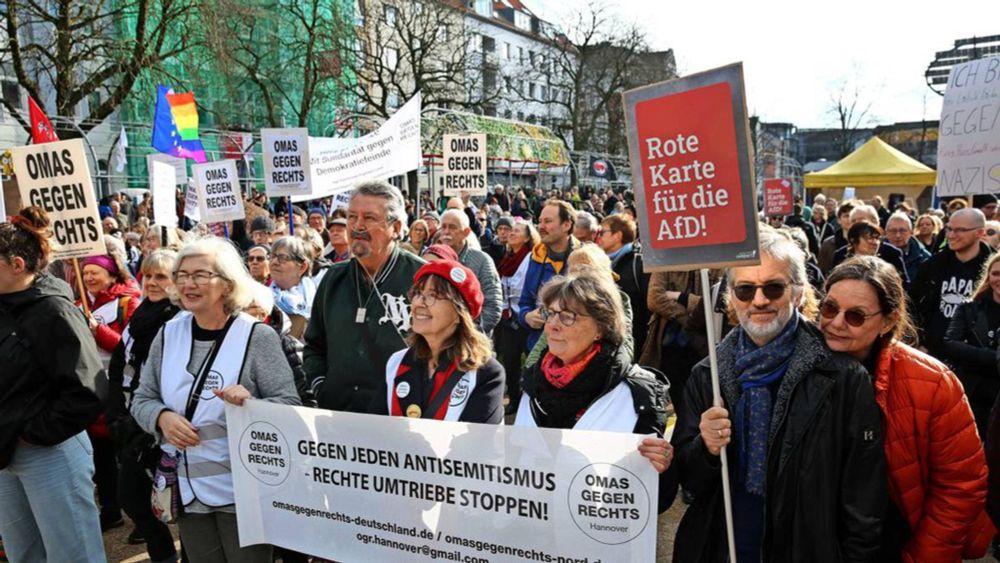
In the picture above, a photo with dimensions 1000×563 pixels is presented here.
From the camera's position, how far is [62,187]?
17.3ft

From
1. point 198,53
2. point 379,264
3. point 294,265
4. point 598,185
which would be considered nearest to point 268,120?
point 198,53

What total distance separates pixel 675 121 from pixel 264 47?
32.9 meters

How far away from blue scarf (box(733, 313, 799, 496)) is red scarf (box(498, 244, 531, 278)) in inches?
190

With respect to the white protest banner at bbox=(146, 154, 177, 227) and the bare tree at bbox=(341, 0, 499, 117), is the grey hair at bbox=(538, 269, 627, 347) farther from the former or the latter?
the bare tree at bbox=(341, 0, 499, 117)

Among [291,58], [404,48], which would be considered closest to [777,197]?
[291,58]

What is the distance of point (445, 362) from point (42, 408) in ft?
6.17

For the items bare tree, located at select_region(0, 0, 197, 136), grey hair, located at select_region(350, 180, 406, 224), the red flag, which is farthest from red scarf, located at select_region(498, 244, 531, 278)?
bare tree, located at select_region(0, 0, 197, 136)

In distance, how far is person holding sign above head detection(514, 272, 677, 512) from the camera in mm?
2693

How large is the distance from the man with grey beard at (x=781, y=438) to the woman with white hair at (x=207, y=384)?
1.77 metres

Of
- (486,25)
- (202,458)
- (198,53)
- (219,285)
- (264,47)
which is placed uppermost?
(486,25)

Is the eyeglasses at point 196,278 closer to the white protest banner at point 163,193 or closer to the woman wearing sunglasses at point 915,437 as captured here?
the woman wearing sunglasses at point 915,437

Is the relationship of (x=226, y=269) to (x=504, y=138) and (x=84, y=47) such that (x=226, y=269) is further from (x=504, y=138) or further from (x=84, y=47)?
(x=504, y=138)

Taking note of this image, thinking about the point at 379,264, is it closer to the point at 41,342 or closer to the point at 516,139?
the point at 41,342

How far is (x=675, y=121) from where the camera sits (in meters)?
2.45
